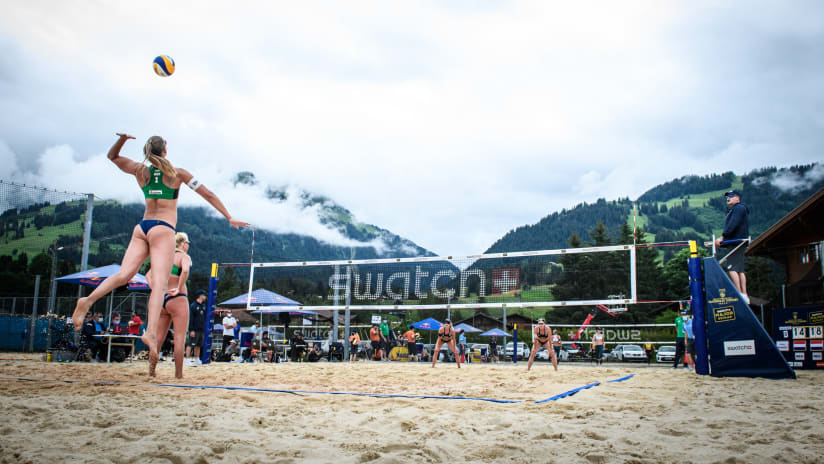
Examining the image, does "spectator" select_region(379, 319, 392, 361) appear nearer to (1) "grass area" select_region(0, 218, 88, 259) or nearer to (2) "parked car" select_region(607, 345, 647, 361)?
(1) "grass area" select_region(0, 218, 88, 259)

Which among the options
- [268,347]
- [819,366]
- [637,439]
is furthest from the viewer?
[268,347]

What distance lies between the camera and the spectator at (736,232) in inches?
269

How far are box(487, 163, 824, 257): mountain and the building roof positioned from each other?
4640cm

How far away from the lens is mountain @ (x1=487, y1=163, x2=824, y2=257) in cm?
7169

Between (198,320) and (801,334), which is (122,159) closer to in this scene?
(198,320)

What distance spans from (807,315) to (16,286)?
30.5 metres

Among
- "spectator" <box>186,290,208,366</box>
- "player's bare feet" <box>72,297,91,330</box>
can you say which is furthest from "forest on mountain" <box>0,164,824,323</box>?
"player's bare feet" <box>72,297,91,330</box>

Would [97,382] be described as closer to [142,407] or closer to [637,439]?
[142,407]

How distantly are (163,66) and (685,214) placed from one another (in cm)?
9678

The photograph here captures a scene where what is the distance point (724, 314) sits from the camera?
689 cm

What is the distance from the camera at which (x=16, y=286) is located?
A: 78.5ft

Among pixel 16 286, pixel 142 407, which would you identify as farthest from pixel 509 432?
pixel 16 286

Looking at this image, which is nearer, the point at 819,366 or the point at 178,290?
the point at 178,290

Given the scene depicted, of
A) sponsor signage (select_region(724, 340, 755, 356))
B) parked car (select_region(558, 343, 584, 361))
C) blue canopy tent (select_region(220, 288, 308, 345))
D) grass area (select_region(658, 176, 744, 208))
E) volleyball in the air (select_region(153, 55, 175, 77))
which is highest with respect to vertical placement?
grass area (select_region(658, 176, 744, 208))
